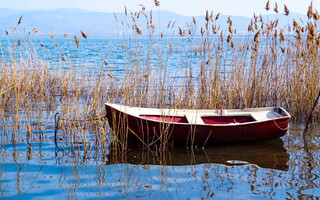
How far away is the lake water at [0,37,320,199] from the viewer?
3760mm

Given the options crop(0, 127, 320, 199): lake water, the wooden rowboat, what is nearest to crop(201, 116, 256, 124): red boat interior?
the wooden rowboat

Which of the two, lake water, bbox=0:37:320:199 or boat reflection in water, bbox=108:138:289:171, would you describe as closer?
Answer: lake water, bbox=0:37:320:199

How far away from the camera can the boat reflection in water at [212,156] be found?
4766 mm

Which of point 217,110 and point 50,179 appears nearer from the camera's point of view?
point 50,179

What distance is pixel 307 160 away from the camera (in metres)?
4.82

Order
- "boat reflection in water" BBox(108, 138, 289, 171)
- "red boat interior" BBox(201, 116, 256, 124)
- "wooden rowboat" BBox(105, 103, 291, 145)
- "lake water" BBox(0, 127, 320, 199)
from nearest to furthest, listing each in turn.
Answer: "lake water" BBox(0, 127, 320, 199), "boat reflection in water" BBox(108, 138, 289, 171), "wooden rowboat" BBox(105, 103, 291, 145), "red boat interior" BBox(201, 116, 256, 124)

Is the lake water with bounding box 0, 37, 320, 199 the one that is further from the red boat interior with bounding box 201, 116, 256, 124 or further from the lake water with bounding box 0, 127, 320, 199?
the red boat interior with bounding box 201, 116, 256, 124

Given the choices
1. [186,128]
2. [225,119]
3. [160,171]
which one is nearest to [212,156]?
[186,128]

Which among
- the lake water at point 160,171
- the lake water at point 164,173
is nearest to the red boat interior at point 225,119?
the lake water at point 160,171

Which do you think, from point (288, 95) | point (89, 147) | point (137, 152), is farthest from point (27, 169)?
point (288, 95)

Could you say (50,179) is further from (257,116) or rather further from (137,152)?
(257,116)

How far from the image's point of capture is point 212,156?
5.06m

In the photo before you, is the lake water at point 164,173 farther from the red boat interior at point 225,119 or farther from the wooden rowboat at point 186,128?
the red boat interior at point 225,119

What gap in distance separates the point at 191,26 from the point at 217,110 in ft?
4.53
